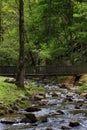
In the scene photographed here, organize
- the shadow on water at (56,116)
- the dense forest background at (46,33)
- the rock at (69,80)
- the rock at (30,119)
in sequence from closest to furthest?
the shadow on water at (56,116)
the rock at (30,119)
the rock at (69,80)
the dense forest background at (46,33)

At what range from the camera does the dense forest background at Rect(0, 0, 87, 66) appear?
47.6m

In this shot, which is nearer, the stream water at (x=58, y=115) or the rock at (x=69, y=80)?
the stream water at (x=58, y=115)

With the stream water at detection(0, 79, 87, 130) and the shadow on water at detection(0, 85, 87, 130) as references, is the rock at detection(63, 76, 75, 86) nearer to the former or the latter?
the stream water at detection(0, 79, 87, 130)

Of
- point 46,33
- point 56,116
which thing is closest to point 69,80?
point 46,33

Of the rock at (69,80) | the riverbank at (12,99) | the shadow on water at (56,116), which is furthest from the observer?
the rock at (69,80)

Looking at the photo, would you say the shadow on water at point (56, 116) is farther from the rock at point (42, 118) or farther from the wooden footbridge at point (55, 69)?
the wooden footbridge at point (55, 69)

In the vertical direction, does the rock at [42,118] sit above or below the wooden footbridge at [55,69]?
above

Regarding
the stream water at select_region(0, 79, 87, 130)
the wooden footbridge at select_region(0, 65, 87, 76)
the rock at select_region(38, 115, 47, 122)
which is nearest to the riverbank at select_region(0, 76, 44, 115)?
the stream water at select_region(0, 79, 87, 130)

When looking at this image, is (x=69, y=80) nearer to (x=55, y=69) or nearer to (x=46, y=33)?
(x=55, y=69)

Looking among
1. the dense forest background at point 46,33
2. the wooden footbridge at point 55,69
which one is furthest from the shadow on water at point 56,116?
the dense forest background at point 46,33

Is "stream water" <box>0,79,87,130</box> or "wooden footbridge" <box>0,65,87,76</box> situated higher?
"stream water" <box>0,79,87,130</box>

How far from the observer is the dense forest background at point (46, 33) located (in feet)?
156

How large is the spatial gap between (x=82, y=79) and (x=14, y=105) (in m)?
18.5

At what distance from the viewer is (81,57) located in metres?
47.4
